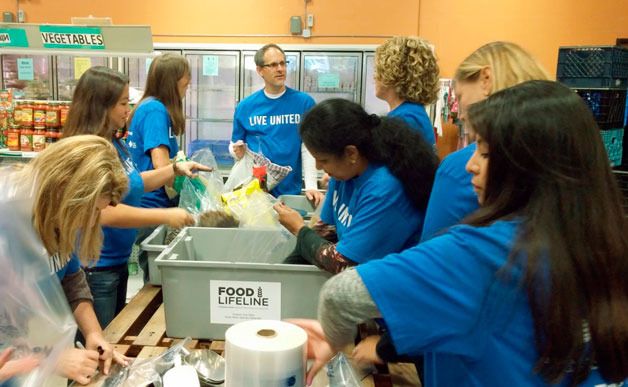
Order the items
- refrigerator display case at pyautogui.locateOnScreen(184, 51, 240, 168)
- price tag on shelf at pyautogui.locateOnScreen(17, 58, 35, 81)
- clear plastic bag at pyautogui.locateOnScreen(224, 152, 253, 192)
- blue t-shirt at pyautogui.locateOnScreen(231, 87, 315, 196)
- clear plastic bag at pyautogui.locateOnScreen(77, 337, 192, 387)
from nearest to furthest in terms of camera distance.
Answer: clear plastic bag at pyautogui.locateOnScreen(77, 337, 192, 387)
clear plastic bag at pyautogui.locateOnScreen(224, 152, 253, 192)
blue t-shirt at pyautogui.locateOnScreen(231, 87, 315, 196)
price tag on shelf at pyautogui.locateOnScreen(17, 58, 35, 81)
refrigerator display case at pyautogui.locateOnScreen(184, 51, 240, 168)

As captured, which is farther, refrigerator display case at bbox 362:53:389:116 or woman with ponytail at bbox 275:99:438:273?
refrigerator display case at bbox 362:53:389:116

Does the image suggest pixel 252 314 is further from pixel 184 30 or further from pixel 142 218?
pixel 184 30

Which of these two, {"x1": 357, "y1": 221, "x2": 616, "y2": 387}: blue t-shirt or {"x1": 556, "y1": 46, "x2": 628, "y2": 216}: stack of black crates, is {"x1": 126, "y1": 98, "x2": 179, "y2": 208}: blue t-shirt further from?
{"x1": 556, "y1": 46, "x2": 628, "y2": 216}: stack of black crates

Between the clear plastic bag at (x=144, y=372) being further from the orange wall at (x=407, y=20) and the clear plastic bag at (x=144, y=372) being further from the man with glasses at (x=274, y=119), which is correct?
the orange wall at (x=407, y=20)

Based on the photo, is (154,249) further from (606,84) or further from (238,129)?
(606,84)

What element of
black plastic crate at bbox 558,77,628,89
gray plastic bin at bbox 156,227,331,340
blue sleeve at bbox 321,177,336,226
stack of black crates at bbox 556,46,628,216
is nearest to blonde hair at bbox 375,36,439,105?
blue sleeve at bbox 321,177,336,226

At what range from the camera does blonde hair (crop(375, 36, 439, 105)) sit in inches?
80.9

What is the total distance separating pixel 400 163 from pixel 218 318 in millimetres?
622

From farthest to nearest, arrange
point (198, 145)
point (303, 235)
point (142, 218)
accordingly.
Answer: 1. point (198, 145)
2. point (142, 218)
3. point (303, 235)

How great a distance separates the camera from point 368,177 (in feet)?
4.97

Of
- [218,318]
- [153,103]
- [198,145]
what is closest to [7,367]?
[218,318]

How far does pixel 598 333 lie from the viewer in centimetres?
77

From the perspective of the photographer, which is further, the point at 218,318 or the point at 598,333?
the point at 218,318

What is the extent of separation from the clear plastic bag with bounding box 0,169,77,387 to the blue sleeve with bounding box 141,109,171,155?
1408mm
